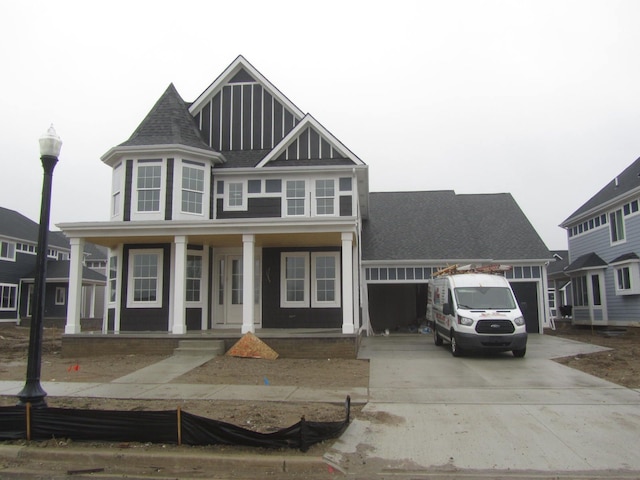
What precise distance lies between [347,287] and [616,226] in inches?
629

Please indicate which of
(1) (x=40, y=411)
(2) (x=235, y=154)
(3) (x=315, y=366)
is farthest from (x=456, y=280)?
(1) (x=40, y=411)

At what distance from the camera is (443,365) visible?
1292 cm

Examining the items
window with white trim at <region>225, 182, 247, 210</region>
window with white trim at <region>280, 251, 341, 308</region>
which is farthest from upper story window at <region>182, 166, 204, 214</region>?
window with white trim at <region>280, 251, 341, 308</region>

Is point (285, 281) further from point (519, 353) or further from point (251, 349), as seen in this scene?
point (519, 353)

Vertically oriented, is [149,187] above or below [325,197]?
above

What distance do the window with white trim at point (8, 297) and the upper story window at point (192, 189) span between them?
879 inches

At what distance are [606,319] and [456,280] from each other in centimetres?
1337

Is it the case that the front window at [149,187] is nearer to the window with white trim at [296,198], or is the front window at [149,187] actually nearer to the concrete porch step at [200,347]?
the window with white trim at [296,198]

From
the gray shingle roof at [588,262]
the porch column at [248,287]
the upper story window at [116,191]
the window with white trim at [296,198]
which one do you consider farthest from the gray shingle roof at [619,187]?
the upper story window at [116,191]

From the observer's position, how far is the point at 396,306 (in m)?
27.5

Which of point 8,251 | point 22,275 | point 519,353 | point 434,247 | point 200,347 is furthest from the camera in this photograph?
point 22,275

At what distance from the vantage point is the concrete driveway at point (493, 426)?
6.05 m

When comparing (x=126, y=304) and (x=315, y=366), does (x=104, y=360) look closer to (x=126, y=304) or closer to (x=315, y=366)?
(x=126, y=304)

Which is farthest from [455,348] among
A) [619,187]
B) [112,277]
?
[619,187]
